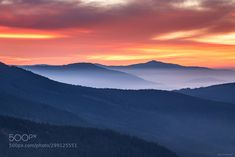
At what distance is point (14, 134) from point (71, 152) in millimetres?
21255

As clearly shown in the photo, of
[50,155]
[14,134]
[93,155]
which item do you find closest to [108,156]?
[93,155]

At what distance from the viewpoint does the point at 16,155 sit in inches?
7052

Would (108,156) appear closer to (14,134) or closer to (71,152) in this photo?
(71,152)

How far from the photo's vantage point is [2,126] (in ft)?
646

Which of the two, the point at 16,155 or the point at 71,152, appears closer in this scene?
the point at 16,155

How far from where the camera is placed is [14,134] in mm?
193250

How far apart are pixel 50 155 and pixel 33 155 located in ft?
22.4

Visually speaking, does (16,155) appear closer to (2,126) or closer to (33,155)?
(33,155)

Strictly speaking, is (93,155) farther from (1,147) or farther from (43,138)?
(1,147)

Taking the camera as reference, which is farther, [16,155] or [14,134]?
[14,134]

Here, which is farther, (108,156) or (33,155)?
(108,156)

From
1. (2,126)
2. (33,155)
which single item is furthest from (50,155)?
(2,126)

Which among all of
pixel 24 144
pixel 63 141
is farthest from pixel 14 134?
pixel 63 141

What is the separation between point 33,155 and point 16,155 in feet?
22.9
